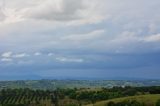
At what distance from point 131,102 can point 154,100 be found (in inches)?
533

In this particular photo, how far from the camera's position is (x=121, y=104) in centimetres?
19825

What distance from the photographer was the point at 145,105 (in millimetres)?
192875

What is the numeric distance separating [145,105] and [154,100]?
7547 mm

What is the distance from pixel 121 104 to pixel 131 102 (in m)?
6.66

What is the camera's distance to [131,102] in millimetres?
194125

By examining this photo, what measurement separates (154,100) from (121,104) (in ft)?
60.0

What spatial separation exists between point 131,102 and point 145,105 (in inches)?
300

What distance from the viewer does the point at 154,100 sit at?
197m

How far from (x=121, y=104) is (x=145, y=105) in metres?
13.5
